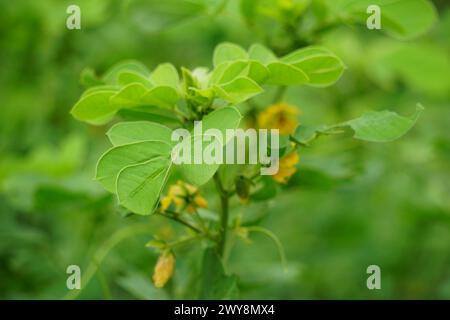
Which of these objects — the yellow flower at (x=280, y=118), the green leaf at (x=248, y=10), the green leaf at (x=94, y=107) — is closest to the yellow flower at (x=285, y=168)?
the yellow flower at (x=280, y=118)

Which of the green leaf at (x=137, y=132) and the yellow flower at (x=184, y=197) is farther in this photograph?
the yellow flower at (x=184, y=197)

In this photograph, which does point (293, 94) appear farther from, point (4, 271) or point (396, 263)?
point (4, 271)

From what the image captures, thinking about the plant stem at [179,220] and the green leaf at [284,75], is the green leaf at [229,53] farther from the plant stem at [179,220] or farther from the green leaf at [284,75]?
the plant stem at [179,220]

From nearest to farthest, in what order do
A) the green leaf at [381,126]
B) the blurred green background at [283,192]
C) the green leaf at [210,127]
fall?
the green leaf at [210,127]
the green leaf at [381,126]
the blurred green background at [283,192]

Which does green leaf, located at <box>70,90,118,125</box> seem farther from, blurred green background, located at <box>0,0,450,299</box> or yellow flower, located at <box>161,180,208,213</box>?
blurred green background, located at <box>0,0,450,299</box>

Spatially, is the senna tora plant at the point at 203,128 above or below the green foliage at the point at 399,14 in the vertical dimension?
below

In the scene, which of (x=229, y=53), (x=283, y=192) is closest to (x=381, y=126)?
(x=229, y=53)

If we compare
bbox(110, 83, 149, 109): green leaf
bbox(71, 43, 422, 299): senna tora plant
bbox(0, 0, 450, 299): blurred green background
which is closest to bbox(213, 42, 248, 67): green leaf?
bbox(71, 43, 422, 299): senna tora plant
